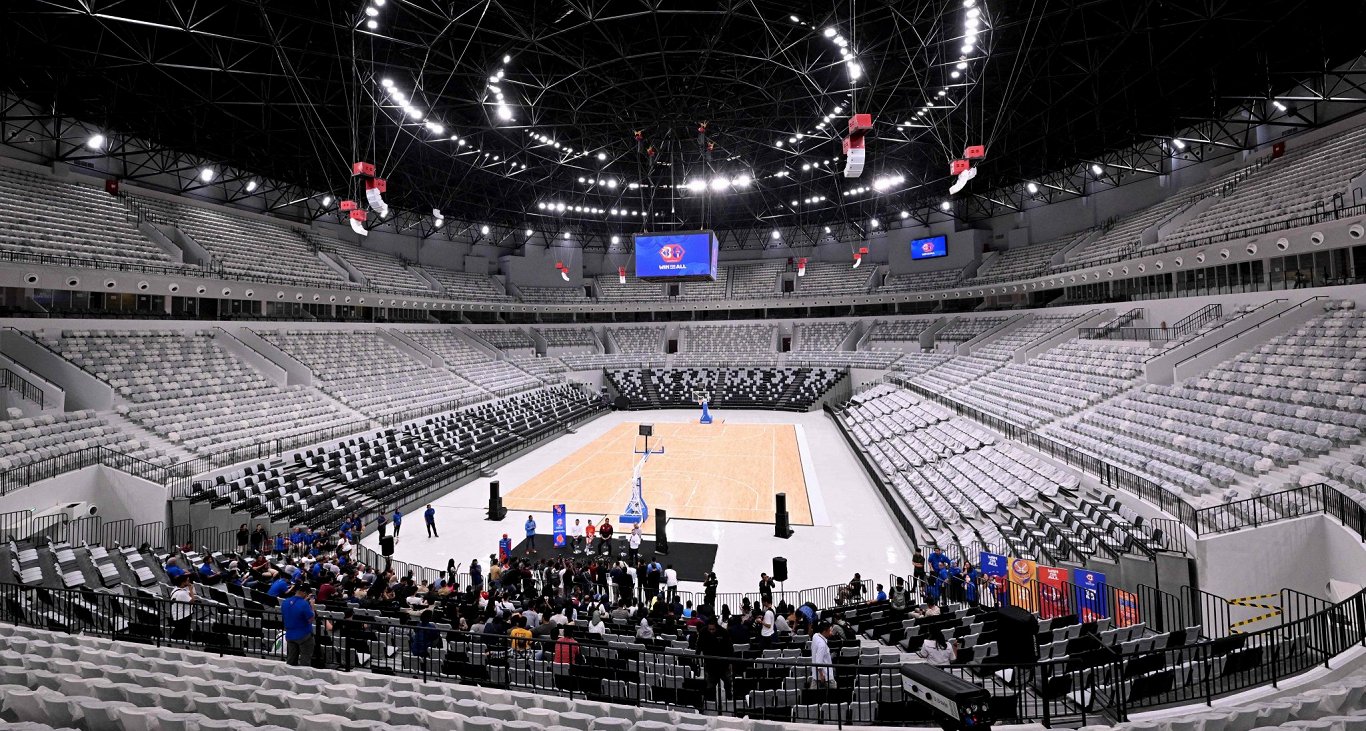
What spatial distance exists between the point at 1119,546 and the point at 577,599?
10265 millimetres

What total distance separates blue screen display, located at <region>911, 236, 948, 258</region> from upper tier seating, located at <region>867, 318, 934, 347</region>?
5304 millimetres

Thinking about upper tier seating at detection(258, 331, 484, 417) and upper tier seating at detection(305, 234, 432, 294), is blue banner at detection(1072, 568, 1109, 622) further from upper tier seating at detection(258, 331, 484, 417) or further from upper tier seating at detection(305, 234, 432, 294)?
upper tier seating at detection(305, 234, 432, 294)

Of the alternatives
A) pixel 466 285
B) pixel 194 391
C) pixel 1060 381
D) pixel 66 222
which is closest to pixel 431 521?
pixel 194 391

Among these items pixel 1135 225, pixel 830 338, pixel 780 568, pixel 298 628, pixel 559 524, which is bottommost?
pixel 780 568

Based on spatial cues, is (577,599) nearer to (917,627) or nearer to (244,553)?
(917,627)

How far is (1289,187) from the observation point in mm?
21578

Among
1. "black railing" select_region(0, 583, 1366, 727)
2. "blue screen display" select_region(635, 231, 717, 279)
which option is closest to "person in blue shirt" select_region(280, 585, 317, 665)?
"black railing" select_region(0, 583, 1366, 727)

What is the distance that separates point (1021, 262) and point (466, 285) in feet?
134

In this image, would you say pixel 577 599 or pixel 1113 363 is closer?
pixel 577 599

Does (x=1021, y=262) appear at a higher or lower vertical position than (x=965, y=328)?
higher

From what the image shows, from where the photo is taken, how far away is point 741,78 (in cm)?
2364

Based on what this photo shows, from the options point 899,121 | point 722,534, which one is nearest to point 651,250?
point 899,121

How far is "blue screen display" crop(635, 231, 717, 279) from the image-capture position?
98.5 feet

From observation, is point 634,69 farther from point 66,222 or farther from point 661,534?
point 66,222
